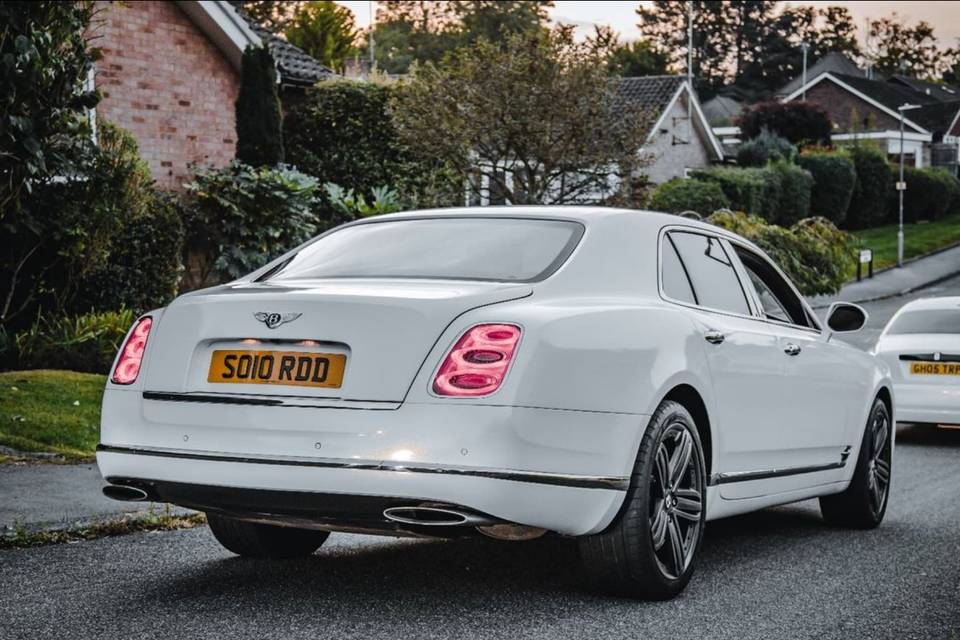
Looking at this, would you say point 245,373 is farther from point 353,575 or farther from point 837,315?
point 837,315

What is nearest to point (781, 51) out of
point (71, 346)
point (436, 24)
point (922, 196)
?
point (436, 24)

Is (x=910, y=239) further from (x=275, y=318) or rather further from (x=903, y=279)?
(x=275, y=318)

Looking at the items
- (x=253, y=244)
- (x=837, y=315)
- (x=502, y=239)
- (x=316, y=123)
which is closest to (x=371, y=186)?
(x=316, y=123)

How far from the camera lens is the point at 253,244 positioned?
1961cm

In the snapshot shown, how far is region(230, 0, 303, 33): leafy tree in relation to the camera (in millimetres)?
65250

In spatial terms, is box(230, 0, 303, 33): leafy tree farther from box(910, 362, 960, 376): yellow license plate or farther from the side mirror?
the side mirror

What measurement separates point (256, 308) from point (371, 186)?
2066 cm

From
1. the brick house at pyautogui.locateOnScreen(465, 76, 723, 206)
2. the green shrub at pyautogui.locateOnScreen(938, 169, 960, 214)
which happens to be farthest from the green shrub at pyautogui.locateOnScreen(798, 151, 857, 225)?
the green shrub at pyautogui.locateOnScreen(938, 169, 960, 214)

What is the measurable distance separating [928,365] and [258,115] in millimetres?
11583

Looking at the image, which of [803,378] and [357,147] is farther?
[357,147]

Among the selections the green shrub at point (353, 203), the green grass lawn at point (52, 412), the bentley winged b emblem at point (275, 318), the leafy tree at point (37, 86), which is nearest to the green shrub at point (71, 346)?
the green grass lawn at point (52, 412)

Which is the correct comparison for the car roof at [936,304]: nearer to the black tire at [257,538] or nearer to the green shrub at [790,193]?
the black tire at [257,538]

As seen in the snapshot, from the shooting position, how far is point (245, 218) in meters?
19.8

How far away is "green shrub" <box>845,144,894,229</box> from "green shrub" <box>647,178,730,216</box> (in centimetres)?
1784
